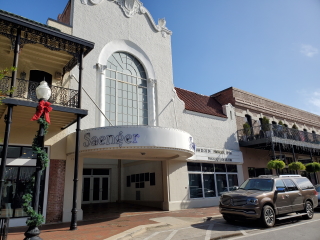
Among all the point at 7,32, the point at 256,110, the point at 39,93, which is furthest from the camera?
the point at 256,110

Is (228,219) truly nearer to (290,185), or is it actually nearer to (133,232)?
(290,185)

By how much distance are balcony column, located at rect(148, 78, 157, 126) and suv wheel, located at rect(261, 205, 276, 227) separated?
8255 mm

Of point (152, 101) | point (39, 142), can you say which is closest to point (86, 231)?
point (39, 142)

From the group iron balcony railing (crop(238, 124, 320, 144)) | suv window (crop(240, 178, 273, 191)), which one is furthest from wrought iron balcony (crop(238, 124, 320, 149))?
suv window (crop(240, 178, 273, 191))

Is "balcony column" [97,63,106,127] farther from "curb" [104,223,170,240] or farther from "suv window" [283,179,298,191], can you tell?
"suv window" [283,179,298,191]

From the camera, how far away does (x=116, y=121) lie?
1427 cm

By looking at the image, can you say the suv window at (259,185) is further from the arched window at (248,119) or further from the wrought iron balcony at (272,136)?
the arched window at (248,119)

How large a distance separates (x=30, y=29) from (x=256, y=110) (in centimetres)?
1918

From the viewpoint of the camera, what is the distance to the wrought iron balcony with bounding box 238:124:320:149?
1930 centimetres

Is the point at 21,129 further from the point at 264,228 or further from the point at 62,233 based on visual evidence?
the point at 264,228

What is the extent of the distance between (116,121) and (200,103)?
8245mm

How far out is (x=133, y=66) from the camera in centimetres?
1599

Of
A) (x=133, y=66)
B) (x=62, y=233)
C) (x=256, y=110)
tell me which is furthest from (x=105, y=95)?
(x=256, y=110)

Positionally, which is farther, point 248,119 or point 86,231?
point 248,119
